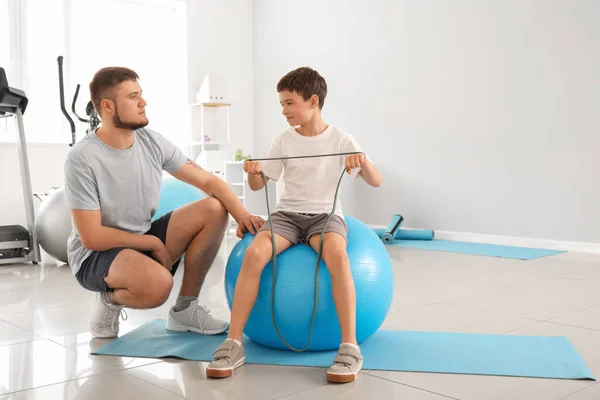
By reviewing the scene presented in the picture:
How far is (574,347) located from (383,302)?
2.30 feet

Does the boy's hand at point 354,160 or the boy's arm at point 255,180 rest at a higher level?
the boy's hand at point 354,160

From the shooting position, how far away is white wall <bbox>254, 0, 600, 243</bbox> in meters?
4.91

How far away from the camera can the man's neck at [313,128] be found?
2455 millimetres

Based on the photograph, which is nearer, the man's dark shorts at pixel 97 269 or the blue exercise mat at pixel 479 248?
the man's dark shorts at pixel 97 269

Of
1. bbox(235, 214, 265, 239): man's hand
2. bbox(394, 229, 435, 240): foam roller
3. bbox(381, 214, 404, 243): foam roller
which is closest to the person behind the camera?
bbox(235, 214, 265, 239): man's hand

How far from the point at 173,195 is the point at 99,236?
2.05 meters

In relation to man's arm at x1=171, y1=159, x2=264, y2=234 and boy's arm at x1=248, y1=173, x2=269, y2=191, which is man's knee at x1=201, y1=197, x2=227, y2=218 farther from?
boy's arm at x1=248, y1=173, x2=269, y2=191

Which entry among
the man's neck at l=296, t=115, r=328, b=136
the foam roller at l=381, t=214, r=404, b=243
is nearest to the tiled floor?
the foam roller at l=381, t=214, r=404, b=243

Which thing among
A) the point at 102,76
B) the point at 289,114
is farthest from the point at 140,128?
the point at 289,114

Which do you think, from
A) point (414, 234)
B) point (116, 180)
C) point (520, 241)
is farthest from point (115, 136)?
point (520, 241)

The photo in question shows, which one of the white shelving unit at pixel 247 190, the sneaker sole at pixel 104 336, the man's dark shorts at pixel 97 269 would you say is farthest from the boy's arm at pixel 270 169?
the white shelving unit at pixel 247 190

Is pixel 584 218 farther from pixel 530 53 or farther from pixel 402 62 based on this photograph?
pixel 402 62

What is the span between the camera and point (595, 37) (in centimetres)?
477

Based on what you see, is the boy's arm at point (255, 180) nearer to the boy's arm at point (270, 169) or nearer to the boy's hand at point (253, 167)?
the boy's arm at point (270, 169)
